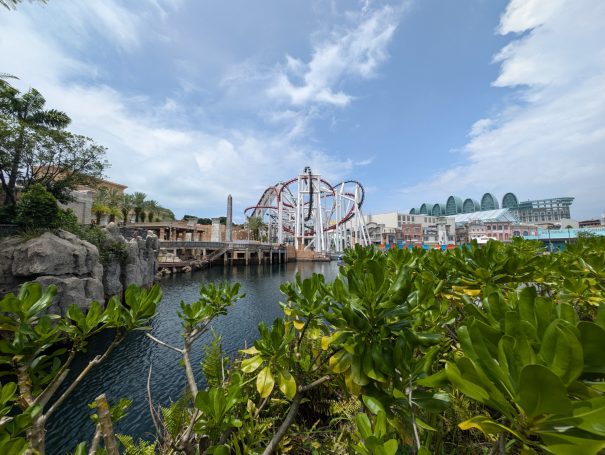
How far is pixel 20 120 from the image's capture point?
13.7 metres

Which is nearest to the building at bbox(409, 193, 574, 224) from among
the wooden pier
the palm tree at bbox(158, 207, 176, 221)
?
the wooden pier

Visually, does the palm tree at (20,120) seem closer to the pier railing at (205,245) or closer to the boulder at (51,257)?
the boulder at (51,257)

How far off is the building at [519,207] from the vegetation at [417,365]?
94.1 metres

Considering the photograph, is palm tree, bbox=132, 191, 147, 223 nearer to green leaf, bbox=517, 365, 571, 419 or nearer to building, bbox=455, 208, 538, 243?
green leaf, bbox=517, 365, 571, 419

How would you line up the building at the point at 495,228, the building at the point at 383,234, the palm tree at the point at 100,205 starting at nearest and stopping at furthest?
1. the palm tree at the point at 100,205
2. the building at the point at 495,228
3. the building at the point at 383,234

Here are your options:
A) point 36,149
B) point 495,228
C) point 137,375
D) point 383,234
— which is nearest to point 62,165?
point 36,149

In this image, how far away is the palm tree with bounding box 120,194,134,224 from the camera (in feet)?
112

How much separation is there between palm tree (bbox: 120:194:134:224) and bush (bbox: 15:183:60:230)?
1111 inches

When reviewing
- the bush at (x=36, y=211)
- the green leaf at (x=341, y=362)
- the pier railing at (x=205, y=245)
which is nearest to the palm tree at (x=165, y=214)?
the pier railing at (x=205, y=245)

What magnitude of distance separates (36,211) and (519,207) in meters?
110

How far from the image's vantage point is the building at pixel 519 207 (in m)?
77.4

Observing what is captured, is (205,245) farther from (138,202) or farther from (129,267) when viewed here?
(129,267)

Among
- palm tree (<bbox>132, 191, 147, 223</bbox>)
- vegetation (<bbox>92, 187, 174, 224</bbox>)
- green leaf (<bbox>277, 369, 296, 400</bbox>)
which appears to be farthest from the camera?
palm tree (<bbox>132, 191, 147, 223</bbox>)

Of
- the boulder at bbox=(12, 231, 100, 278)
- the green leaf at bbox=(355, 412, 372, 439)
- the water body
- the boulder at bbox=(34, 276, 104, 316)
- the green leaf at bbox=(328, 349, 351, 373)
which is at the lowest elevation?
the water body
